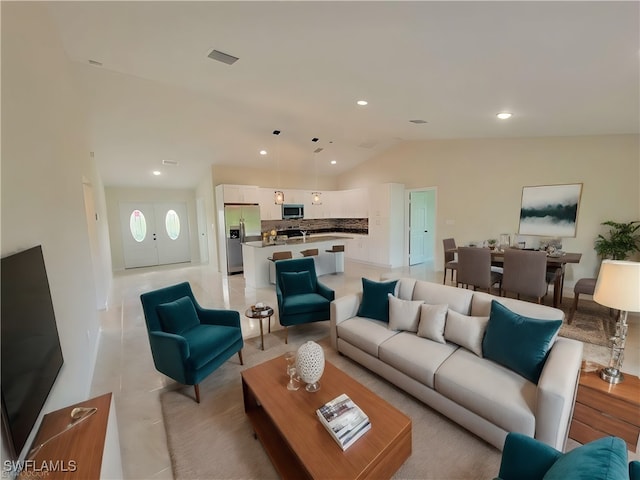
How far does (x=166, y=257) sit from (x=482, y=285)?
8843 mm

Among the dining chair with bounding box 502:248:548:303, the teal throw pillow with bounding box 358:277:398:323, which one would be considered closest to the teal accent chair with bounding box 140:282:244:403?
the teal throw pillow with bounding box 358:277:398:323

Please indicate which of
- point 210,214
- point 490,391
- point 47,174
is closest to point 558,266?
point 490,391

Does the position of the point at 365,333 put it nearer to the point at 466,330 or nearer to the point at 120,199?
the point at 466,330

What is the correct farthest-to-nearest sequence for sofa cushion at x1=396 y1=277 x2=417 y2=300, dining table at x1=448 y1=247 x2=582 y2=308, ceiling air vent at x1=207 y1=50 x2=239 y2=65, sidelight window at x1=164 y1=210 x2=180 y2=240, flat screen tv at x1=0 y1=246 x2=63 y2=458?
sidelight window at x1=164 y1=210 x2=180 y2=240, dining table at x1=448 y1=247 x2=582 y2=308, sofa cushion at x1=396 y1=277 x2=417 y2=300, ceiling air vent at x1=207 y1=50 x2=239 y2=65, flat screen tv at x1=0 y1=246 x2=63 y2=458

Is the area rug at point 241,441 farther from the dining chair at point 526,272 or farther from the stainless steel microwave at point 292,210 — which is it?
the stainless steel microwave at point 292,210

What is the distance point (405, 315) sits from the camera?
2611 millimetres

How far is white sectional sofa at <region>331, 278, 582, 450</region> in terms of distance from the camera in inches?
63.1

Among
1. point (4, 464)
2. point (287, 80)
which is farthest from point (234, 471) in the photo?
point (287, 80)

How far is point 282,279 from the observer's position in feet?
11.9

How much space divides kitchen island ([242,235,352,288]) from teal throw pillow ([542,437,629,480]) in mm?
5243

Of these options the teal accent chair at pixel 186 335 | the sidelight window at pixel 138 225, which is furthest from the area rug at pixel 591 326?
the sidelight window at pixel 138 225

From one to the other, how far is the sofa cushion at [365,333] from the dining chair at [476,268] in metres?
2.42

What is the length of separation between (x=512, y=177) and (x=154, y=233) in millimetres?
9690

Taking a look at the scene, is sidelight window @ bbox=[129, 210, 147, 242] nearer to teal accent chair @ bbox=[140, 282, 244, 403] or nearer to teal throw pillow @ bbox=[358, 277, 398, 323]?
teal accent chair @ bbox=[140, 282, 244, 403]
